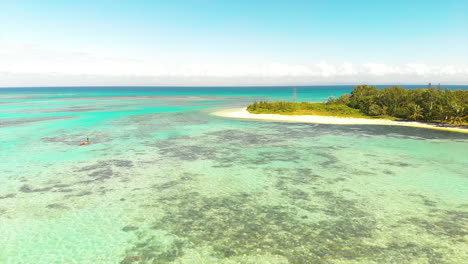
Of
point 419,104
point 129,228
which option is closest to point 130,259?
point 129,228

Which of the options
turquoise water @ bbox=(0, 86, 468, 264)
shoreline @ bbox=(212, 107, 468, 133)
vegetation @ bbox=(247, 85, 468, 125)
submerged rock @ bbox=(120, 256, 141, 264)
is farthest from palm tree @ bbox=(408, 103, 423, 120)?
submerged rock @ bbox=(120, 256, 141, 264)

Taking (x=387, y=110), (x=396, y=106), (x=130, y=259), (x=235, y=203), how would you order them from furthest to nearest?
(x=387, y=110) < (x=396, y=106) < (x=235, y=203) < (x=130, y=259)

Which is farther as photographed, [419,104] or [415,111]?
[419,104]

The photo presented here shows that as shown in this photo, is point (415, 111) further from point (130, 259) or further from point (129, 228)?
point (130, 259)

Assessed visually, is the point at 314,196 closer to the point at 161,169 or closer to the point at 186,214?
the point at 186,214

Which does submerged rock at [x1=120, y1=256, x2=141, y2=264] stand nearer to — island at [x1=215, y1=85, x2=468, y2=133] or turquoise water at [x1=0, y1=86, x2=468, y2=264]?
turquoise water at [x1=0, y1=86, x2=468, y2=264]

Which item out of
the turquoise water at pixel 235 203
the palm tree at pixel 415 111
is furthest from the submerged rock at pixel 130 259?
the palm tree at pixel 415 111

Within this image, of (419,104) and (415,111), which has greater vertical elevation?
(419,104)

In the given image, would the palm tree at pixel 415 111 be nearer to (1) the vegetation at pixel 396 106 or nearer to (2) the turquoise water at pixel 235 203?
(1) the vegetation at pixel 396 106
